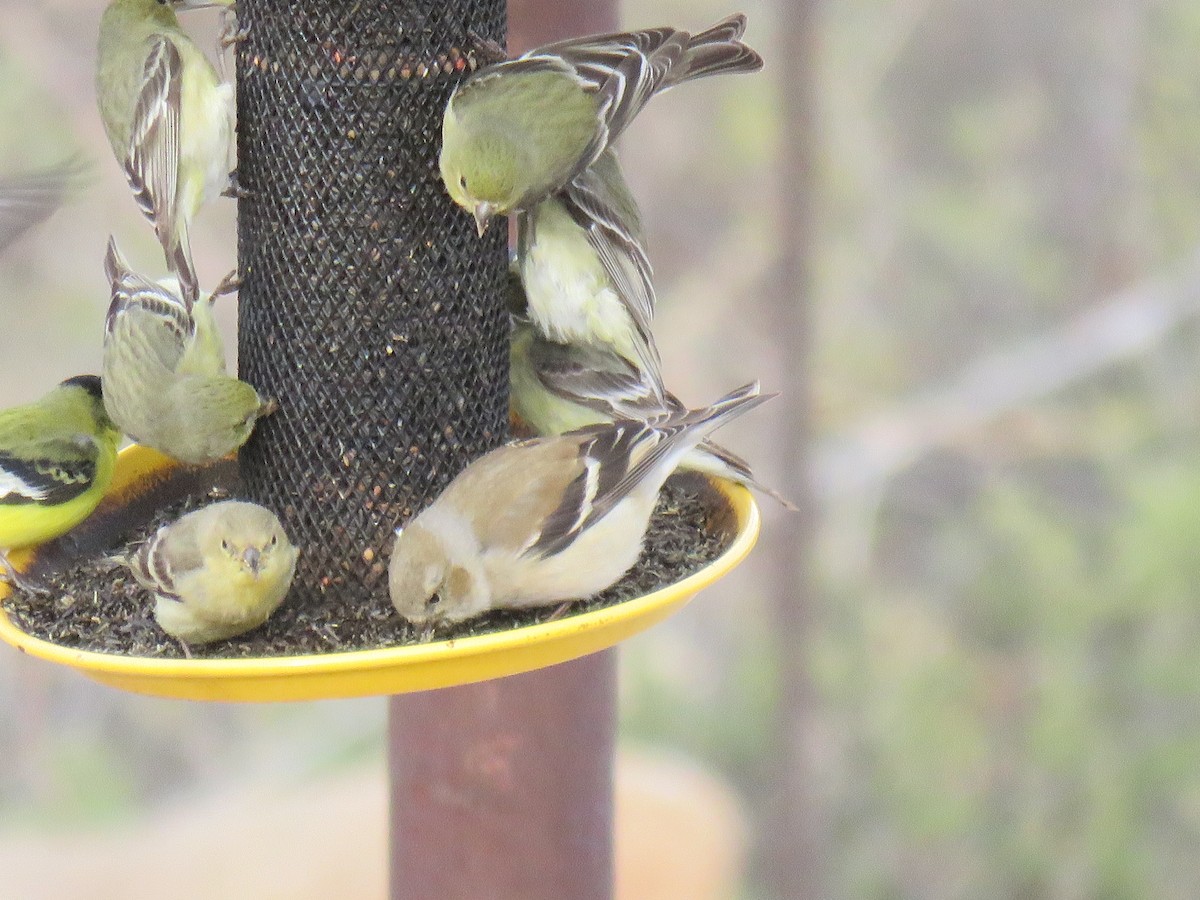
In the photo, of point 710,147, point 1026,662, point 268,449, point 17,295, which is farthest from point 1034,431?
point 268,449

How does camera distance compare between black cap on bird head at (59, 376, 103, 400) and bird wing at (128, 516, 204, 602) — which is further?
black cap on bird head at (59, 376, 103, 400)

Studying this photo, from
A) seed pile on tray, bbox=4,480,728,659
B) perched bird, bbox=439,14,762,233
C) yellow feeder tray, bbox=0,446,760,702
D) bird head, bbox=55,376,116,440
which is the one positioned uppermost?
perched bird, bbox=439,14,762,233

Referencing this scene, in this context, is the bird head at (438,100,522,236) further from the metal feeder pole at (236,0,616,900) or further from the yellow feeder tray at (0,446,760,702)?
the yellow feeder tray at (0,446,760,702)

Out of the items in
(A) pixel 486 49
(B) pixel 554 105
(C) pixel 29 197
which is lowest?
(C) pixel 29 197

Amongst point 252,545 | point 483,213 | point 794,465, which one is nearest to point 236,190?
point 483,213

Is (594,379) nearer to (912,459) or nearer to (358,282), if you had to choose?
(358,282)

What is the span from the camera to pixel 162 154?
360 centimetres

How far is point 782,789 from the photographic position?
7.39 m

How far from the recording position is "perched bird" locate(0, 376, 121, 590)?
11.6 feet

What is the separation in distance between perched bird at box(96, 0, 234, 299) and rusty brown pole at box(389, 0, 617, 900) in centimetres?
128

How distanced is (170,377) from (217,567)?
0.90 metres

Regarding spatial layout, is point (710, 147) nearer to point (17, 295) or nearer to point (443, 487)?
point (17, 295)

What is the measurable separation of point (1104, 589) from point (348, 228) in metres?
6.07

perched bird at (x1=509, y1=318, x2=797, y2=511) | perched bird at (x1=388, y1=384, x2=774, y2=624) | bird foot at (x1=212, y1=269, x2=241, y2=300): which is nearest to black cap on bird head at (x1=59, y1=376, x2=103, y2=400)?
bird foot at (x1=212, y1=269, x2=241, y2=300)
